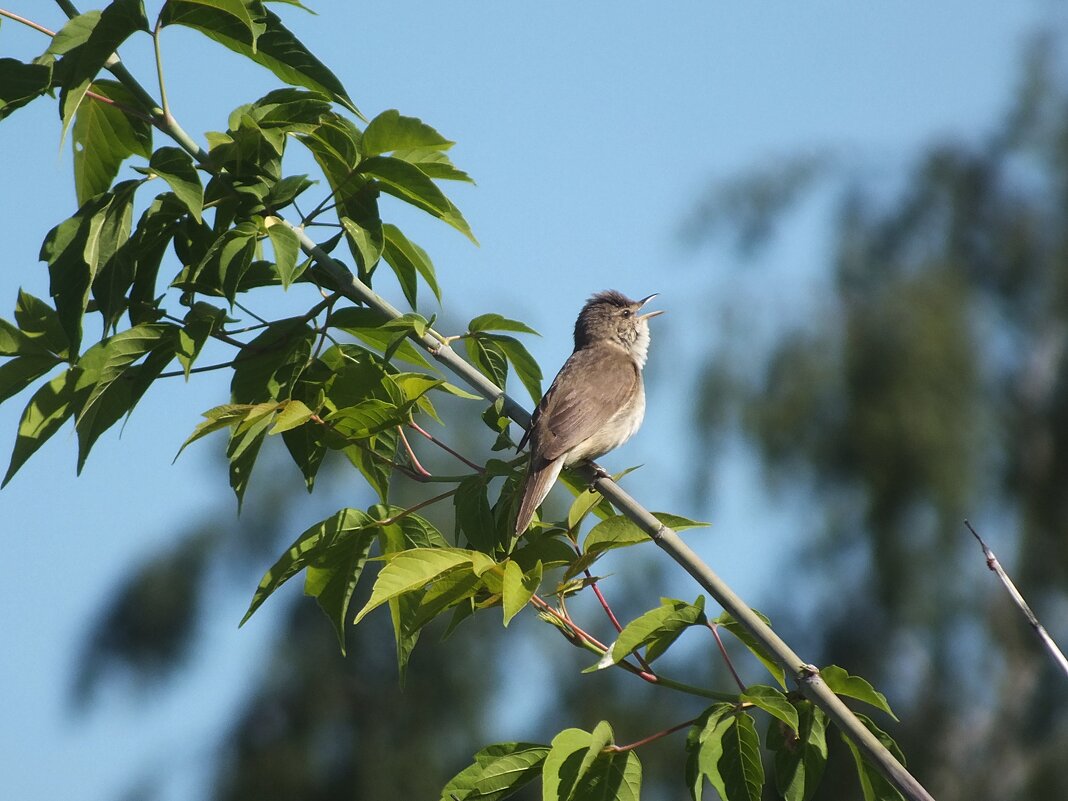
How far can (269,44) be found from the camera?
8.16 ft

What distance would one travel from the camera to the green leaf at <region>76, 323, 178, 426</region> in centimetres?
239

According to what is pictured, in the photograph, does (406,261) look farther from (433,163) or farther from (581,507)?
(581,507)

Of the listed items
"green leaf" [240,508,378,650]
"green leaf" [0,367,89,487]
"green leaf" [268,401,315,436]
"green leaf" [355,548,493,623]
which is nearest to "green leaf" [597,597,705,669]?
"green leaf" [355,548,493,623]

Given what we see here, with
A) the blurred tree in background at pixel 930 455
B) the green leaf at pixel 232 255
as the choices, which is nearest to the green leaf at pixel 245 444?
the green leaf at pixel 232 255

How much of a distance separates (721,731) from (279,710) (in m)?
9.42

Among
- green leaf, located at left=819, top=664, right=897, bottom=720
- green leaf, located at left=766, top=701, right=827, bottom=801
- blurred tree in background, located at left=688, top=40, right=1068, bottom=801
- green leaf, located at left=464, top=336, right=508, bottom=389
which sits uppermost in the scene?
green leaf, located at left=464, top=336, right=508, bottom=389

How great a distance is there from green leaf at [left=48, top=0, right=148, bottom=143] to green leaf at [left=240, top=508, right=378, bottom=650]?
92cm

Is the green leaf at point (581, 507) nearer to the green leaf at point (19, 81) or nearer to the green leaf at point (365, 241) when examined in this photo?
the green leaf at point (365, 241)

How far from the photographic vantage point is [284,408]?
7.91 ft

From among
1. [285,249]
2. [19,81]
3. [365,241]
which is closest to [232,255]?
[285,249]

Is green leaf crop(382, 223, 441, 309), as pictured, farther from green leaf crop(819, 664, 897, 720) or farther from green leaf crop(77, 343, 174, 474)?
green leaf crop(819, 664, 897, 720)

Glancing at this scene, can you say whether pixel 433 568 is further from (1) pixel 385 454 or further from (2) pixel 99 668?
(2) pixel 99 668

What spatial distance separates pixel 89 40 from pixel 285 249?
51 centimetres

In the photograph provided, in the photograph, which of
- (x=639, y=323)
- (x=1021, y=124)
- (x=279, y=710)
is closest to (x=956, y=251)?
(x=1021, y=124)
